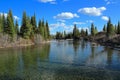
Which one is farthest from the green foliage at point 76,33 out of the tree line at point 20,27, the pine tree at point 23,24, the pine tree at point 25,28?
the pine tree at point 23,24

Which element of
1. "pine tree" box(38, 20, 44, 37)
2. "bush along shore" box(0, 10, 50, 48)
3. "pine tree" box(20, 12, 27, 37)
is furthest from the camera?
"pine tree" box(38, 20, 44, 37)

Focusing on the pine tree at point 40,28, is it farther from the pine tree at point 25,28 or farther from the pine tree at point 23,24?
the pine tree at point 23,24

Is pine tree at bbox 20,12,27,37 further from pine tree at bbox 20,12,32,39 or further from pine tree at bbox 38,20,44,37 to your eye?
pine tree at bbox 38,20,44,37

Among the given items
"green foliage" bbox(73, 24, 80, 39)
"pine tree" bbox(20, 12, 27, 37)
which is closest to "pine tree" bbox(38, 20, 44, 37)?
"pine tree" bbox(20, 12, 27, 37)

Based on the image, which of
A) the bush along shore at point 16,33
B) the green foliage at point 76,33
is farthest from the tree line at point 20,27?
the green foliage at point 76,33

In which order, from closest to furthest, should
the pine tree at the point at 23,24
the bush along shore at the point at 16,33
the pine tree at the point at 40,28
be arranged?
1. the bush along shore at the point at 16,33
2. the pine tree at the point at 23,24
3. the pine tree at the point at 40,28

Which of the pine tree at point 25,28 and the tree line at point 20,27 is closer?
the tree line at point 20,27

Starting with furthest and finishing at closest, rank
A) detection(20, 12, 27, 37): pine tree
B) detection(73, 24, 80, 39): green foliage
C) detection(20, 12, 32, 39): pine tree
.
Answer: detection(73, 24, 80, 39): green foliage, detection(20, 12, 27, 37): pine tree, detection(20, 12, 32, 39): pine tree

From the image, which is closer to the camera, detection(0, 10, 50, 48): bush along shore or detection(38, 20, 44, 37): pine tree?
detection(0, 10, 50, 48): bush along shore

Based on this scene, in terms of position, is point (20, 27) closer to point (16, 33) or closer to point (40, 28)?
point (16, 33)

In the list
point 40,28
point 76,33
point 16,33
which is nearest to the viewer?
point 16,33

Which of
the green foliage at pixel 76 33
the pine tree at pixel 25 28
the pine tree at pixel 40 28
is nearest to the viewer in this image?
the pine tree at pixel 25 28

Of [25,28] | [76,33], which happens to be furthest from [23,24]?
[76,33]

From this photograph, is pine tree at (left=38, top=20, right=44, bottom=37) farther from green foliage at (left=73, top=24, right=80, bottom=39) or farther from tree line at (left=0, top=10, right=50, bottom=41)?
green foliage at (left=73, top=24, right=80, bottom=39)
